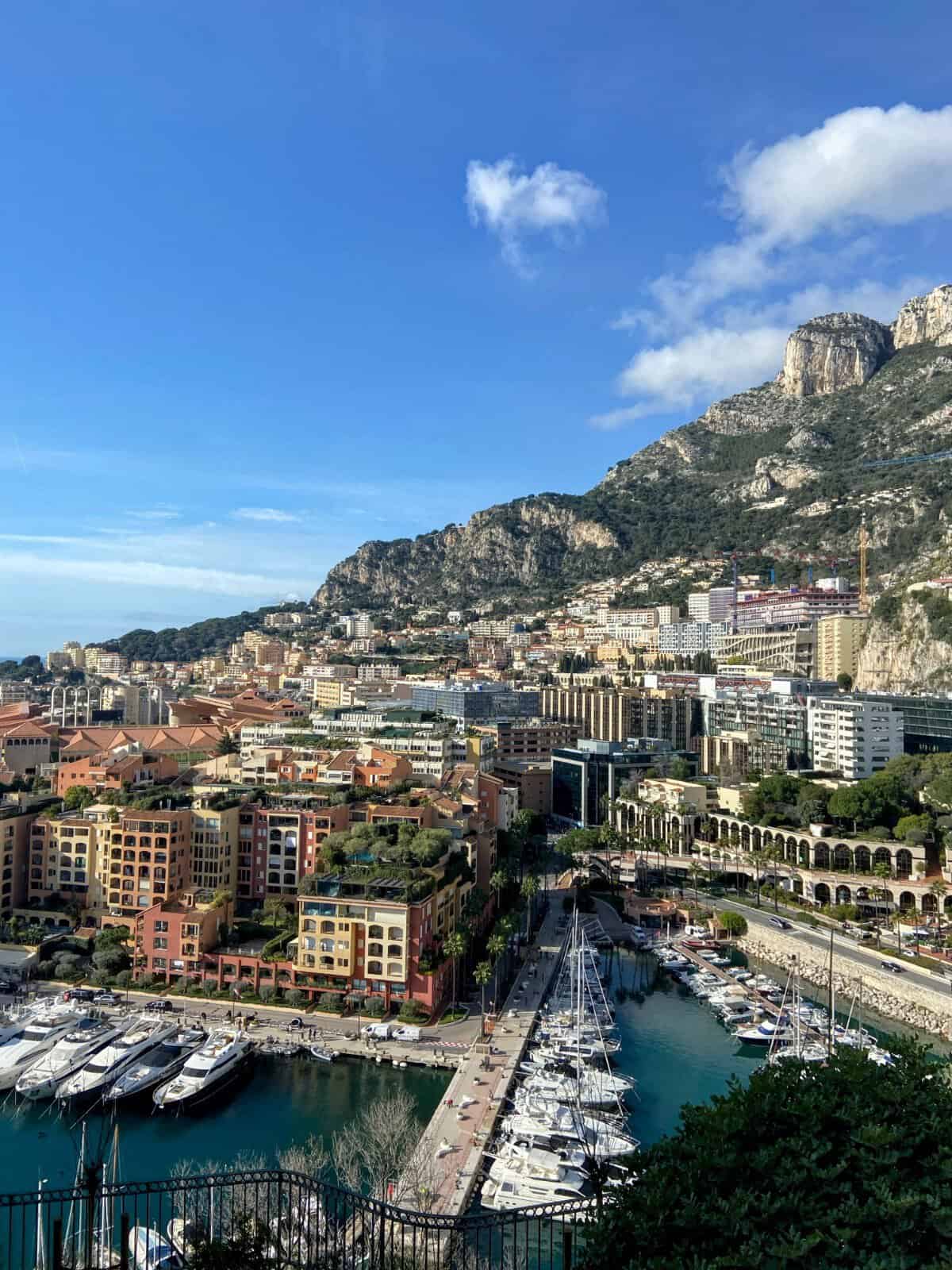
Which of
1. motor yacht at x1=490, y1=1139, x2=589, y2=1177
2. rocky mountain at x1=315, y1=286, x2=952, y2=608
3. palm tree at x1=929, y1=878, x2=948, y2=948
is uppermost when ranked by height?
rocky mountain at x1=315, y1=286, x2=952, y2=608

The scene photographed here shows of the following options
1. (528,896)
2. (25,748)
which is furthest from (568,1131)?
(25,748)

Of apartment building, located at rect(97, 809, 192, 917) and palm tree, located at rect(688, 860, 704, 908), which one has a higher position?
apartment building, located at rect(97, 809, 192, 917)

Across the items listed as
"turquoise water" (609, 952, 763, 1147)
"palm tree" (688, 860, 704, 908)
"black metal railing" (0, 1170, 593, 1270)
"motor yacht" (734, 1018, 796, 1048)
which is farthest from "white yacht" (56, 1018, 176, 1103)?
"palm tree" (688, 860, 704, 908)

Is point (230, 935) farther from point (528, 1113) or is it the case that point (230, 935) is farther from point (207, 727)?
point (207, 727)

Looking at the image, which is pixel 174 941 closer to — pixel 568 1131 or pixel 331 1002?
pixel 331 1002

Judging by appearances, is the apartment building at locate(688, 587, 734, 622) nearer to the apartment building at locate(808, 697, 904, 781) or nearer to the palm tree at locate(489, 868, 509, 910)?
the apartment building at locate(808, 697, 904, 781)

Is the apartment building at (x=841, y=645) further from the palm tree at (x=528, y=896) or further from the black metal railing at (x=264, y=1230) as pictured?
the black metal railing at (x=264, y=1230)

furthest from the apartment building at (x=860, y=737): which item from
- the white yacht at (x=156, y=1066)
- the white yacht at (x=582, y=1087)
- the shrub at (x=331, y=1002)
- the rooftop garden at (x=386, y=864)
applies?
the white yacht at (x=156, y=1066)
